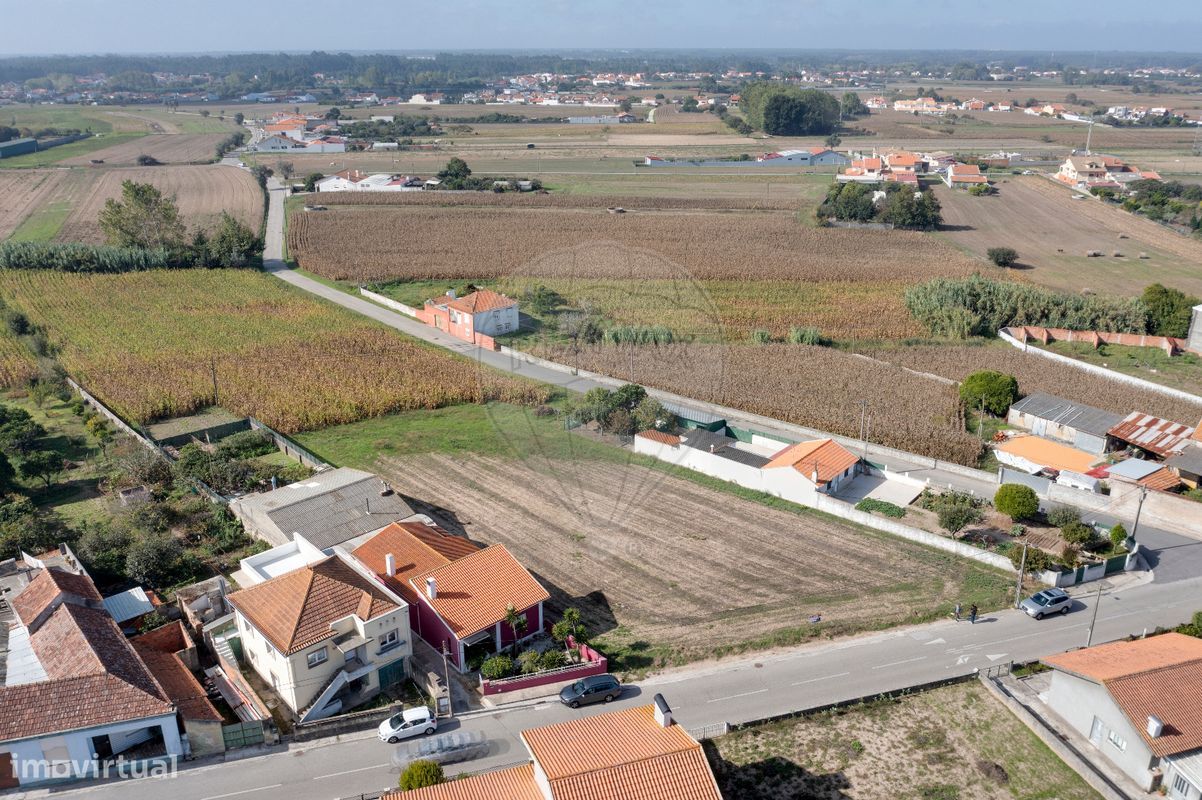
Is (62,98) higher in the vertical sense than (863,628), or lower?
higher

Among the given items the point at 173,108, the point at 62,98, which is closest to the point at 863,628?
the point at 173,108

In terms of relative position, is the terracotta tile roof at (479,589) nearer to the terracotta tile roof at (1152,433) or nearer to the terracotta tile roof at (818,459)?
the terracotta tile roof at (818,459)

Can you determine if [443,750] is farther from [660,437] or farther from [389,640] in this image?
[660,437]

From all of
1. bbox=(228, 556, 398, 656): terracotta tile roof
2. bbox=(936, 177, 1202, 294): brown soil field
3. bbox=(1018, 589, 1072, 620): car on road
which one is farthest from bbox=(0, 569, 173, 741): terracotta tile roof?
bbox=(936, 177, 1202, 294): brown soil field

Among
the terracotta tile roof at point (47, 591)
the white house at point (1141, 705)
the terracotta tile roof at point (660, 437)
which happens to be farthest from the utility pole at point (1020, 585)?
the terracotta tile roof at point (47, 591)

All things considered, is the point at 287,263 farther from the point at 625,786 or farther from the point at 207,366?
the point at 625,786

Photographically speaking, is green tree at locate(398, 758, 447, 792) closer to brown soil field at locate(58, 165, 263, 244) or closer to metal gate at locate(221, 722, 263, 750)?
metal gate at locate(221, 722, 263, 750)
